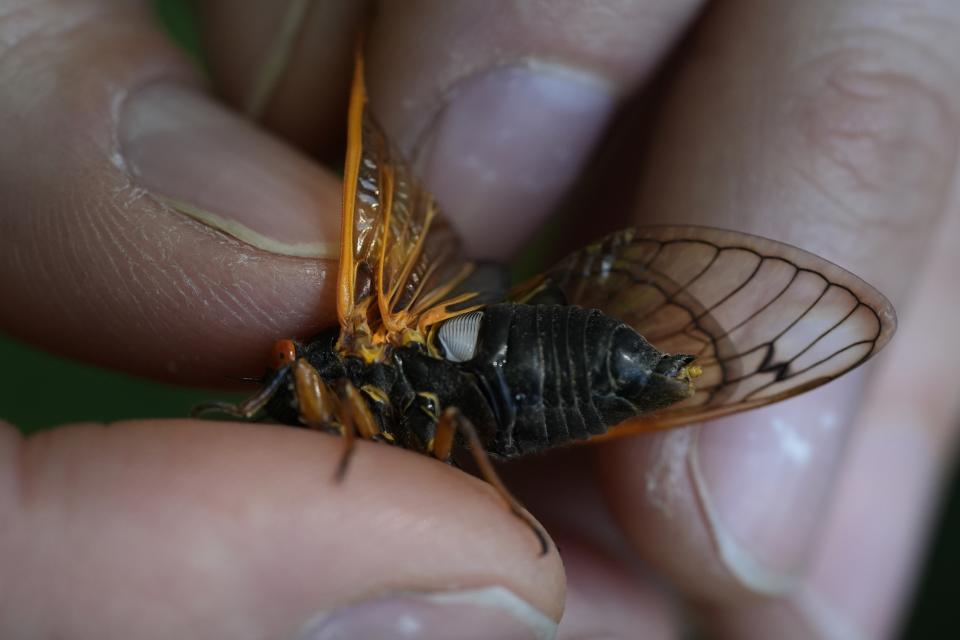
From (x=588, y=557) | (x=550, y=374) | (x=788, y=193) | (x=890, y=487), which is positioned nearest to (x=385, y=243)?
(x=550, y=374)

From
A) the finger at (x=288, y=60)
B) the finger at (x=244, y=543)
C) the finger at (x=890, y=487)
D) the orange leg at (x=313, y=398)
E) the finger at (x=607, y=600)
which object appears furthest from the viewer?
the finger at (x=890, y=487)

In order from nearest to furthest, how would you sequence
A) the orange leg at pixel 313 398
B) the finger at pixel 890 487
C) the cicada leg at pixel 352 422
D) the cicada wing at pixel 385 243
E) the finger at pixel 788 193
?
the cicada leg at pixel 352 422 → the orange leg at pixel 313 398 → the cicada wing at pixel 385 243 → the finger at pixel 788 193 → the finger at pixel 890 487

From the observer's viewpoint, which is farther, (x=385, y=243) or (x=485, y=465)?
(x=385, y=243)

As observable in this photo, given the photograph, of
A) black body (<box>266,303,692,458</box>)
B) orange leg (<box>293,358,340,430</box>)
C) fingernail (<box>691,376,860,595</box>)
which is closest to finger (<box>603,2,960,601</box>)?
fingernail (<box>691,376,860,595</box>)

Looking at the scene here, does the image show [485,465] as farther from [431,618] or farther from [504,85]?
[504,85]

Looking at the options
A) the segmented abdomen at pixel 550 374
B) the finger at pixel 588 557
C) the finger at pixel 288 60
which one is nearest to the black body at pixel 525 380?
the segmented abdomen at pixel 550 374

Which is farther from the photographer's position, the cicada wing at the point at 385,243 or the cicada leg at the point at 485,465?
the cicada wing at the point at 385,243

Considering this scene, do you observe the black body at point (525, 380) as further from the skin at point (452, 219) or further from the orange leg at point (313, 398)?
the skin at point (452, 219)

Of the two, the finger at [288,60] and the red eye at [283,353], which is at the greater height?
the finger at [288,60]

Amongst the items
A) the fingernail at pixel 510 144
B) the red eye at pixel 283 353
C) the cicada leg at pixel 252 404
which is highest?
the fingernail at pixel 510 144
